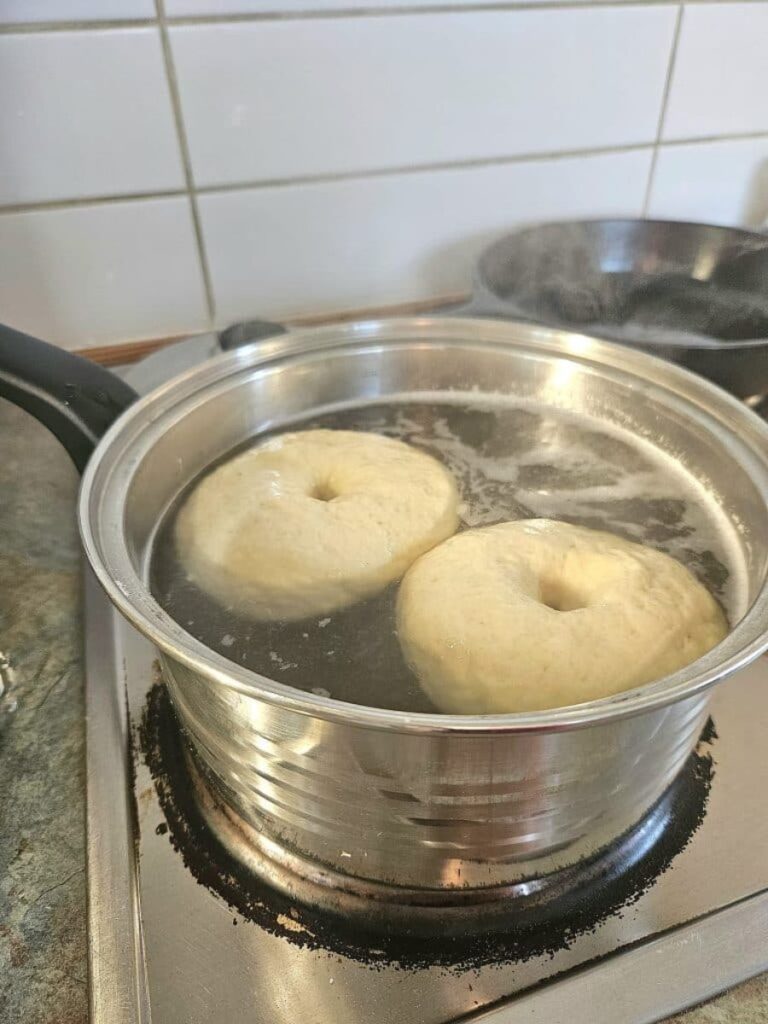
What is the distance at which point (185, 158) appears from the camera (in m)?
0.84

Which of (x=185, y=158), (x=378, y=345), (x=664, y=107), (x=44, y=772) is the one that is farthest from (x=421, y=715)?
(x=664, y=107)

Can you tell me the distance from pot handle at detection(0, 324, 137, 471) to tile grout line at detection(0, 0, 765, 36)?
35 centimetres

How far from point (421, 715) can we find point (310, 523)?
0.30 metres

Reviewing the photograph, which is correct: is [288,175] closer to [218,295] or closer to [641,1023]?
[218,295]

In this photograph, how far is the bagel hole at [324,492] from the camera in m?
0.70

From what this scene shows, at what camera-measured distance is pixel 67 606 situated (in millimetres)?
696

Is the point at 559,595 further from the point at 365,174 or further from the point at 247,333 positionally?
the point at 365,174

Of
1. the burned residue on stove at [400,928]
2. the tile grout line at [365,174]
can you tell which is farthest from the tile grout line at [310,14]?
the burned residue on stove at [400,928]

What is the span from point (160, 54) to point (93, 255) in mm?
225

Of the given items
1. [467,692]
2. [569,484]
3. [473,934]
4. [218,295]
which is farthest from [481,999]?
→ [218,295]

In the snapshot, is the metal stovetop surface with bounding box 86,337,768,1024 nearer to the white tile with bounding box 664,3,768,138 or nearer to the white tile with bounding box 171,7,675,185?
the white tile with bounding box 171,7,675,185

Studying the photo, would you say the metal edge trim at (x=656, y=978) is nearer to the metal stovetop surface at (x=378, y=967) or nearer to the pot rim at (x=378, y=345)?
the metal stovetop surface at (x=378, y=967)

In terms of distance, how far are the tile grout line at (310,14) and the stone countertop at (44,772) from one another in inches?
17.6

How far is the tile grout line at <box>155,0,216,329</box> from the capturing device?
773mm
